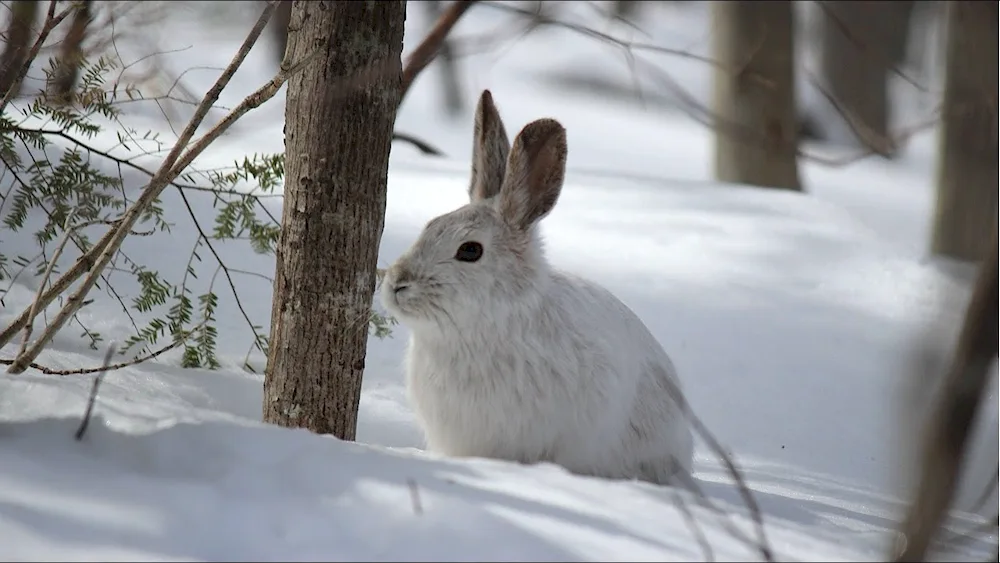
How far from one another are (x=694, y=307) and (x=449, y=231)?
73.5 inches

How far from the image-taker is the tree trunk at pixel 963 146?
587cm

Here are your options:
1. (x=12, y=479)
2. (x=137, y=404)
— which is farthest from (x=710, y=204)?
(x=12, y=479)

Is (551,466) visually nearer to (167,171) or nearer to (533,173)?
(533,173)

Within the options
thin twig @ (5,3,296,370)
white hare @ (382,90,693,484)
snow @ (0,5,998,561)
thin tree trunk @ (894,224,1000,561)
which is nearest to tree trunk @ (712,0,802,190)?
snow @ (0,5,998,561)

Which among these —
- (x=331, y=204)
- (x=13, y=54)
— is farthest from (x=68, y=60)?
(x=331, y=204)

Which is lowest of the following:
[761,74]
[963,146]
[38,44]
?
[38,44]

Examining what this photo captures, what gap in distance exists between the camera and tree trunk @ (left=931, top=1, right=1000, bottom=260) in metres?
5.87

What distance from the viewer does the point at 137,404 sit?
91.6 inches

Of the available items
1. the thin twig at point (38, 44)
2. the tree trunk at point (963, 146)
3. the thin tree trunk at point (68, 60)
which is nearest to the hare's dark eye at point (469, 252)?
the thin twig at point (38, 44)

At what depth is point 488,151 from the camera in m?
2.80

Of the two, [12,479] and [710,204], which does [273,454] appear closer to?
[12,479]

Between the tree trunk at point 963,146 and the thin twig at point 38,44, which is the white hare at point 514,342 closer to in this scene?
the thin twig at point 38,44

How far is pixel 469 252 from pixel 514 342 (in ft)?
0.82

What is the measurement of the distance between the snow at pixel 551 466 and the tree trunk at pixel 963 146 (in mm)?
1355
